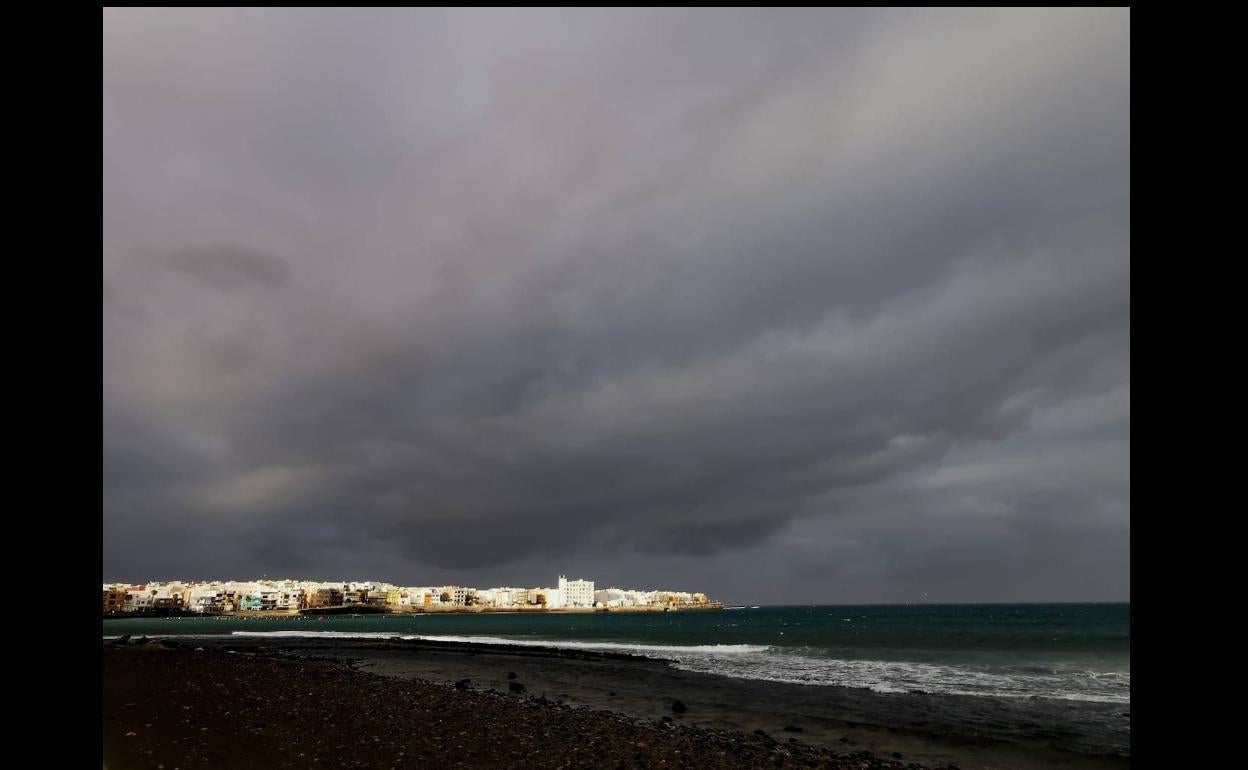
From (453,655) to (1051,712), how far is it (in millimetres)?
38306

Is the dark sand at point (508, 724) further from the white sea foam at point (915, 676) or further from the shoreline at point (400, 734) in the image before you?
the white sea foam at point (915, 676)

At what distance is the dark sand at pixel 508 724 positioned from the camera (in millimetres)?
15133

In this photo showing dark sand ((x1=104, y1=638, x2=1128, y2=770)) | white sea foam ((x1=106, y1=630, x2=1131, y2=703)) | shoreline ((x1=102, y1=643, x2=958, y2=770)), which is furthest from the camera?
white sea foam ((x1=106, y1=630, x2=1131, y2=703))

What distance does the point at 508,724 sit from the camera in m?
19.0

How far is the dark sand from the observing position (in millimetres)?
15133

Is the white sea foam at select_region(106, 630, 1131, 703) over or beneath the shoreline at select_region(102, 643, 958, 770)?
beneath

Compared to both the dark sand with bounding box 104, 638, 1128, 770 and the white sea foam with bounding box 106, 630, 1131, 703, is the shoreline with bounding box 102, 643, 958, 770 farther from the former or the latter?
the white sea foam with bounding box 106, 630, 1131, 703

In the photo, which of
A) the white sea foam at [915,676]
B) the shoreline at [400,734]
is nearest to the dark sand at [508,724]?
the shoreline at [400,734]

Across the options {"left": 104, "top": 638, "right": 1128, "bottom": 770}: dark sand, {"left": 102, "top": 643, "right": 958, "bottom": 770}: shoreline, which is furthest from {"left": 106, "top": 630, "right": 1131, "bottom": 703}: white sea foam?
{"left": 102, "top": 643, "right": 958, "bottom": 770}: shoreline

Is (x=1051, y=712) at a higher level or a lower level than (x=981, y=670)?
higher

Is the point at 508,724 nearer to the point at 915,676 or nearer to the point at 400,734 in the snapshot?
the point at 400,734
